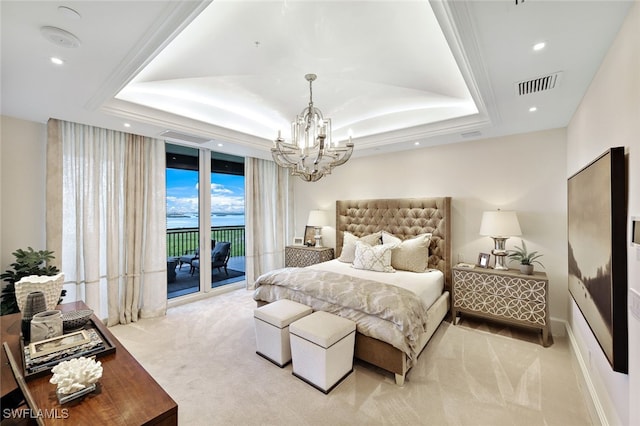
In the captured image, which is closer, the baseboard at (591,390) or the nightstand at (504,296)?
the baseboard at (591,390)

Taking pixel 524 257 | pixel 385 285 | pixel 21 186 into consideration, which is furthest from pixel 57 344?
pixel 524 257

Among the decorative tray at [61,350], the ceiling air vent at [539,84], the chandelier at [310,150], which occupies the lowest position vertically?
the decorative tray at [61,350]

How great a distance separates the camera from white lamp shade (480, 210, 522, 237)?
3.28 m

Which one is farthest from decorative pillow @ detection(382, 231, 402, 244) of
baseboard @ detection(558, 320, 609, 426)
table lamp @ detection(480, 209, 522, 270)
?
baseboard @ detection(558, 320, 609, 426)

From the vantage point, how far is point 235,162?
5379 mm

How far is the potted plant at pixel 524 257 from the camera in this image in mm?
3230

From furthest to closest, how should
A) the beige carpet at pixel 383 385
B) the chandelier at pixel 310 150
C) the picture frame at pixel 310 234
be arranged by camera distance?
the picture frame at pixel 310 234 → the chandelier at pixel 310 150 → the beige carpet at pixel 383 385

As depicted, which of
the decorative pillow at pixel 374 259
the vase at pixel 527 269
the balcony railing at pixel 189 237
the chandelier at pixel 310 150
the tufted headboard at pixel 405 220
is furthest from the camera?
the balcony railing at pixel 189 237

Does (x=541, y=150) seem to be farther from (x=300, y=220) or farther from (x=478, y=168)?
(x=300, y=220)

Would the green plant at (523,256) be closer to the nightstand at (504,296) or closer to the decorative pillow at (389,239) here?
the nightstand at (504,296)

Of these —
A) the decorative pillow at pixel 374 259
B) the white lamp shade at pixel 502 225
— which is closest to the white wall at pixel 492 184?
the white lamp shade at pixel 502 225

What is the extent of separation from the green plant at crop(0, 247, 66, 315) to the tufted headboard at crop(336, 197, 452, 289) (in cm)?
397

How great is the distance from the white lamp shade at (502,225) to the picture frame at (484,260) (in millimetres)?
415

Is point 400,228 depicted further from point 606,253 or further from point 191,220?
point 191,220
